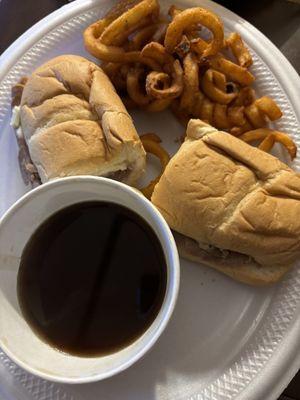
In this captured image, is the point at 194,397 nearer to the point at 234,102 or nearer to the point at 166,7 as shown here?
the point at 234,102

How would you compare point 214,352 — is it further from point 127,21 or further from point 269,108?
point 127,21

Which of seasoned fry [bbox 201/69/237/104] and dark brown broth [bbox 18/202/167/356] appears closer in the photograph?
dark brown broth [bbox 18/202/167/356]

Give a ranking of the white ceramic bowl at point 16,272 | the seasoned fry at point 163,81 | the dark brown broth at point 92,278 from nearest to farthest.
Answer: the white ceramic bowl at point 16,272
the dark brown broth at point 92,278
the seasoned fry at point 163,81

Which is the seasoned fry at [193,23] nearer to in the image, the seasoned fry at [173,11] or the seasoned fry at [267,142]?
the seasoned fry at [173,11]

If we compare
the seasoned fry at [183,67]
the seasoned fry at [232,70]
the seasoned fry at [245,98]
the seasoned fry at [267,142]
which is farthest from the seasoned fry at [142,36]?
the seasoned fry at [267,142]

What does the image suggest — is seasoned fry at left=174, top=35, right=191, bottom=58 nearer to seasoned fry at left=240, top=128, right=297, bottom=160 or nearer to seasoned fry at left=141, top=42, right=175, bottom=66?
seasoned fry at left=141, top=42, right=175, bottom=66

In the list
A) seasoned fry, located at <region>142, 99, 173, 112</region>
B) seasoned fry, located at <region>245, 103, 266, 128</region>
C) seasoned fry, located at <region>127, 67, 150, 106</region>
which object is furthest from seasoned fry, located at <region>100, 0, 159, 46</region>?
seasoned fry, located at <region>245, 103, 266, 128</region>
